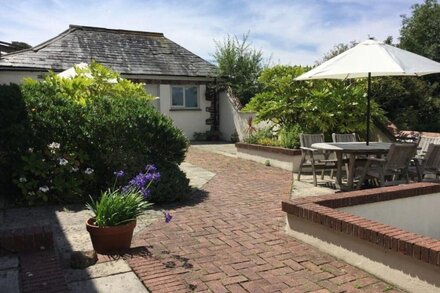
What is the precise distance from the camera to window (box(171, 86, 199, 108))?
17266 millimetres

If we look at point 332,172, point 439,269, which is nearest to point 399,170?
point 332,172

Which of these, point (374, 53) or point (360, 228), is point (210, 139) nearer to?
point (374, 53)

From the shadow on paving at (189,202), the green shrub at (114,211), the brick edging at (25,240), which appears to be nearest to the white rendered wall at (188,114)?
the shadow on paving at (189,202)

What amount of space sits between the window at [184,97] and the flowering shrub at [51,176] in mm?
11176

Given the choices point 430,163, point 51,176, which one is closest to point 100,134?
point 51,176

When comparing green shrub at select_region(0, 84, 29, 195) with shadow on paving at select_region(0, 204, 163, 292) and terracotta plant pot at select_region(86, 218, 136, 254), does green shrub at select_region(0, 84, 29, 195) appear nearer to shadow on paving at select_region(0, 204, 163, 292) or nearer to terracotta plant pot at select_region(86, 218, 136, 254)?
shadow on paving at select_region(0, 204, 163, 292)

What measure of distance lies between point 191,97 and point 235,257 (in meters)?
14.2

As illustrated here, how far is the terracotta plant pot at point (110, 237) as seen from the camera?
3947 mm

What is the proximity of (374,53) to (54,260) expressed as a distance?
554 centimetres

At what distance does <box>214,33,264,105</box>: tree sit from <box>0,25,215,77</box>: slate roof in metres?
0.76

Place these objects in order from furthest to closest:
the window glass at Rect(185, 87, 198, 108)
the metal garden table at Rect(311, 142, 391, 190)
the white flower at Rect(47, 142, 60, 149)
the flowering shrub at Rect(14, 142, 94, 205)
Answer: the window glass at Rect(185, 87, 198, 108) → the metal garden table at Rect(311, 142, 391, 190) → the white flower at Rect(47, 142, 60, 149) → the flowering shrub at Rect(14, 142, 94, 205)

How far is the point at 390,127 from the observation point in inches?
440

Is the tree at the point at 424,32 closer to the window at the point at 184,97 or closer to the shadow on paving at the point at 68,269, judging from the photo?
the window at the point at 184,97

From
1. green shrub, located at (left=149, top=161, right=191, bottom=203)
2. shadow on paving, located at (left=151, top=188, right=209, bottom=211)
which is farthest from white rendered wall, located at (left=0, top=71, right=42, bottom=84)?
shadow on paving, located at (left=151, top=188, right=209, bottom=211)
